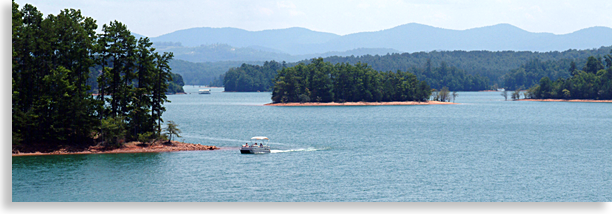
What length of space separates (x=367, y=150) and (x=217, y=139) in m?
27.7

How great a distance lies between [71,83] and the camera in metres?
74.6

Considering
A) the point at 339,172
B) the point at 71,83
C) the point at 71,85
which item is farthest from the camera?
the point at 71,83

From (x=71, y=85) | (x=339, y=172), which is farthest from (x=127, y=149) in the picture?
(x=339, y=172)

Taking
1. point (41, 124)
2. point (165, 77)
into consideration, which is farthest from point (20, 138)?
point (165, 77)

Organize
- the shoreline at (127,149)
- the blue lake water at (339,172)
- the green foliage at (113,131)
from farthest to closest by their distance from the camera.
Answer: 1. the green foliage at (113,131)
2. the shoreline at (127,149)
3. the blue lake water at (339,172)

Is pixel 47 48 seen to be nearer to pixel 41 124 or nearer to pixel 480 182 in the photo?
pixel 41 124

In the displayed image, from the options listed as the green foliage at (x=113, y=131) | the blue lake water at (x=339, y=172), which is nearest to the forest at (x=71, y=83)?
the green foliage at (x=113, y=131)

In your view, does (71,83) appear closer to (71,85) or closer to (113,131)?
(71,85)

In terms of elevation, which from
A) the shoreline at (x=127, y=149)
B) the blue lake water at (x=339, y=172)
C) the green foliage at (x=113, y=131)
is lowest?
the blue lake water at (x=339, y=172)

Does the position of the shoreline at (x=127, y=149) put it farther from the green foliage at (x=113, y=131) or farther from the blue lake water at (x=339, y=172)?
the blue lake water at (x=339, y=172)

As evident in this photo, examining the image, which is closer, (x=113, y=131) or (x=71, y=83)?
(x=113, y=131)

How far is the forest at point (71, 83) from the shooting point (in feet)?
230

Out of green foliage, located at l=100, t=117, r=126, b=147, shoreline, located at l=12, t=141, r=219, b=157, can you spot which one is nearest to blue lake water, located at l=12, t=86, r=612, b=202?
shoreline, located at l=12, t=141, r=219, b=157

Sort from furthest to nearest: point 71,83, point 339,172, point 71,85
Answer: point 71,83 → point 71,85 → point 339,172
